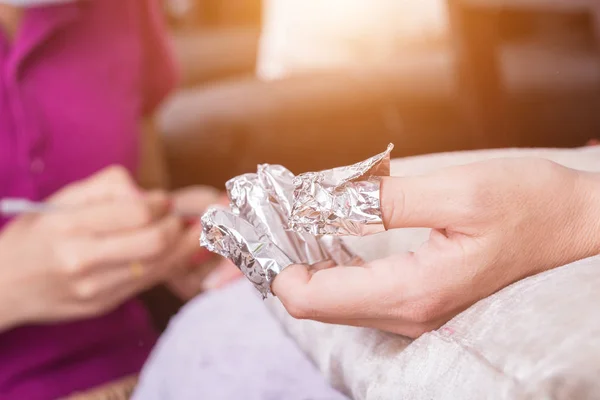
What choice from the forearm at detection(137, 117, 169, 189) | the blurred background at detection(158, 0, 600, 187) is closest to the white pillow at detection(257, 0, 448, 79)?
the blurred background at detection(158, 0, 600, 187)

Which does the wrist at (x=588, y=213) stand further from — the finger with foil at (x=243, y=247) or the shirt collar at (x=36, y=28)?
the shirt collar at (x=36, y=28)

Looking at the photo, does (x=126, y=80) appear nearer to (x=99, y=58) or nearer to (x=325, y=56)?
(x=99, y=58)

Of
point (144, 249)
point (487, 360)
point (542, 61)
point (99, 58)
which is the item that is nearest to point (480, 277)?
point (487, 360)

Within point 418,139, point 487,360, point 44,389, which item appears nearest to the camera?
point 487,360

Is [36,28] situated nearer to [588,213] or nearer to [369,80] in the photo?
[369,80]

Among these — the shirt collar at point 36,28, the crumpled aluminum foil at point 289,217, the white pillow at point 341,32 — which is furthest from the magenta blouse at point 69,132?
the crumpled aluminum foil at point 289,217

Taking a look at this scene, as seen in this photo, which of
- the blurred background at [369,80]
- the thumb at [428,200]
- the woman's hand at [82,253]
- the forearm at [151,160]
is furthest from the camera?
the forearm at [151,160]

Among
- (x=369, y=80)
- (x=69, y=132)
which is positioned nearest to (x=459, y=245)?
(x=369, y=80)
